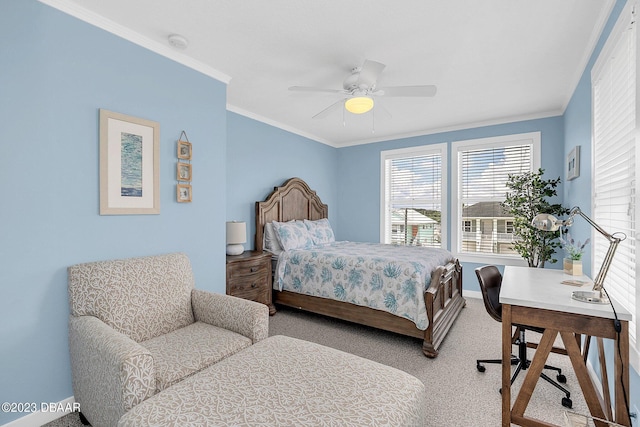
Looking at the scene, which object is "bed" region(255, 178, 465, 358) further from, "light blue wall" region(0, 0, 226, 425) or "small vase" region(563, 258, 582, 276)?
"light blue wall" region(0, 0, 226, 425)

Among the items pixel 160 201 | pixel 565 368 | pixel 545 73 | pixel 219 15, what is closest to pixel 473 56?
pixel 545 73

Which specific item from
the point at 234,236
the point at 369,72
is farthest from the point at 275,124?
the point at 369,72

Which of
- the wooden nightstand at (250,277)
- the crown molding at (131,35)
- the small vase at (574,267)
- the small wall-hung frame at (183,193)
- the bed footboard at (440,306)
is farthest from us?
the wooden nightstand at (250,277)

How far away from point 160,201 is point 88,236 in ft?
1.83

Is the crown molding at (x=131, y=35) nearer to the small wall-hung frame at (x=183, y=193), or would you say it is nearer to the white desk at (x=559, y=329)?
the small wall-hung frame at (x=183, y=193)

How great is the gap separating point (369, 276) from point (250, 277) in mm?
1345

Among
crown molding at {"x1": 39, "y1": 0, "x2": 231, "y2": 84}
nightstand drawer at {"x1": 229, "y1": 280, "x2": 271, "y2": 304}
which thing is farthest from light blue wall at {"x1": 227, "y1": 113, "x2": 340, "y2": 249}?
crown molding at {"x1": 39, "y1": 0, "x2": 231, "y2": 84}

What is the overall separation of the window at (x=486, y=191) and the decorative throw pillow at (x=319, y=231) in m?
1.98

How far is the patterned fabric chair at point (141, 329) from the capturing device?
4.53 ft

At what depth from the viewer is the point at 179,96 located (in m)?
2.57

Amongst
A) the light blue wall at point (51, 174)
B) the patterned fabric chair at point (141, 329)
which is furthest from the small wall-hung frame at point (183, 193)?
the patterned fabric chair at point (141, 329)

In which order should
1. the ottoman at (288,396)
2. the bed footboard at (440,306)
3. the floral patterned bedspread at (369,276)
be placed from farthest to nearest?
the floral patterned bedspread at (369,276) → the bed footboard at (440,306) → the ottoman at (288,396)

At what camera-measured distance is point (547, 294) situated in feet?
5.57

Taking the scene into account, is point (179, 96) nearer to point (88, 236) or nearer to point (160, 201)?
point (160, 201)
